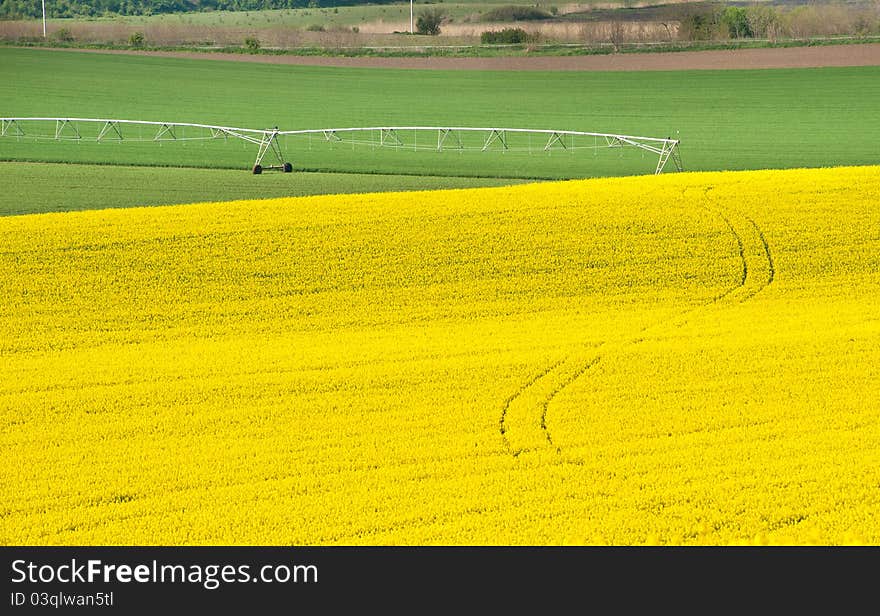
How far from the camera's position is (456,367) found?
493 inches

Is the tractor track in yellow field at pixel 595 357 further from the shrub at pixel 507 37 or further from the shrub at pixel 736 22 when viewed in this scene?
the shrub at pixel 507 37

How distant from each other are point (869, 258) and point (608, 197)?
3979 millimetres

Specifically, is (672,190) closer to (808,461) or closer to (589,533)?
(808,461)

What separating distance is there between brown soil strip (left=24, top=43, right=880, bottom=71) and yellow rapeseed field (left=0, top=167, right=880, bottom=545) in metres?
39.3

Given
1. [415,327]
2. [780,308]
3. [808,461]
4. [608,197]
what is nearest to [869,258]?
[780,308]

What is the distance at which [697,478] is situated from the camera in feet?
29.7


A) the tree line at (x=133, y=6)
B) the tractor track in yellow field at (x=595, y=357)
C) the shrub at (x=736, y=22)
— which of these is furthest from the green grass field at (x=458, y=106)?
the tree line at (x=133, y=6)

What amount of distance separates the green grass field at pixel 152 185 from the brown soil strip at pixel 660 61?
29.5 metres

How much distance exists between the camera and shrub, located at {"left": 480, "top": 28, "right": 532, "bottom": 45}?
6969 centimetres

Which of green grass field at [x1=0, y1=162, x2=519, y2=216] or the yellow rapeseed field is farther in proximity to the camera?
green grass field at [x1=0, y1=162, x2=519, y2=216]

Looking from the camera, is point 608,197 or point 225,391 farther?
point 608,197

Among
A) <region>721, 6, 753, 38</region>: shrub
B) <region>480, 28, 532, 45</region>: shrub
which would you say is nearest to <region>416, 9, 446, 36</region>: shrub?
<region>480, 28, 532, 45</region>: shrub

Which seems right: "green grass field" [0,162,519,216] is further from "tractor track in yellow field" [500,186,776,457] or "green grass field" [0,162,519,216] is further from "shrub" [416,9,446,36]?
"shrub" [416,9,446,36]

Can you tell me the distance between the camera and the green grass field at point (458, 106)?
1489 inches
